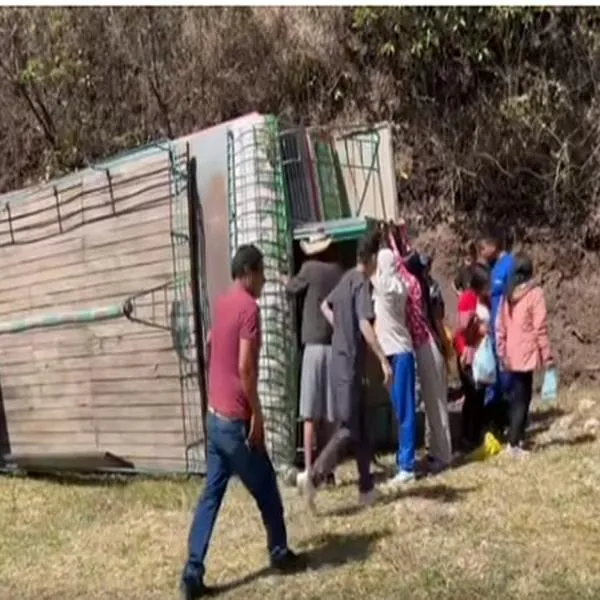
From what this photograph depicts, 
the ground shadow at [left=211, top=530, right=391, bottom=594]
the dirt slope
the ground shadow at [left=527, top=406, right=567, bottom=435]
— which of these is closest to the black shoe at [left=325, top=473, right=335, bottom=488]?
the ground shadow at [left=211, top=530, right=391, bottom=594]

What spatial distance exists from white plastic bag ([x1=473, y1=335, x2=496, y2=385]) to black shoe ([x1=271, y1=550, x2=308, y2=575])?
3168mm

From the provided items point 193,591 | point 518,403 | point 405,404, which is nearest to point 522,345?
point 518,403

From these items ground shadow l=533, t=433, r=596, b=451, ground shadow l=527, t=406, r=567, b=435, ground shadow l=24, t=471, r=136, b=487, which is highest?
ground shadow l=533, t=433, r=596, b=451

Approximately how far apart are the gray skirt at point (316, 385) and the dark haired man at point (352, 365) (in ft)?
1.48

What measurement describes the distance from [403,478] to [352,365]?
1006 mm

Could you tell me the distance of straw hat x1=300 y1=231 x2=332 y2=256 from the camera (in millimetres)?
9414

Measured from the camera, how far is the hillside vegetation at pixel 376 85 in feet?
42.8

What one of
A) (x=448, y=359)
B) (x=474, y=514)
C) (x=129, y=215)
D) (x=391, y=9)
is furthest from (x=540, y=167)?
(x=474, y=514)

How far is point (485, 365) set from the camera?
9883 millimetres

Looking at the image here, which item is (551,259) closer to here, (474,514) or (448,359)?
(448,359)

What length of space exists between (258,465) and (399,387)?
218cm

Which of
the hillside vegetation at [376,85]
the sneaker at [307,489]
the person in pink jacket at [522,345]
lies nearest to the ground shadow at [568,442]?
the person in pink jacket at [522,345]

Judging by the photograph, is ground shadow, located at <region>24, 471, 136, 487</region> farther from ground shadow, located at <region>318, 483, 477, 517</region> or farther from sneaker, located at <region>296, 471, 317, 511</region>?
ground shadow, located at <region>318, 483, 477, 517</region>

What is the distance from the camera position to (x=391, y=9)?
13.0 m
